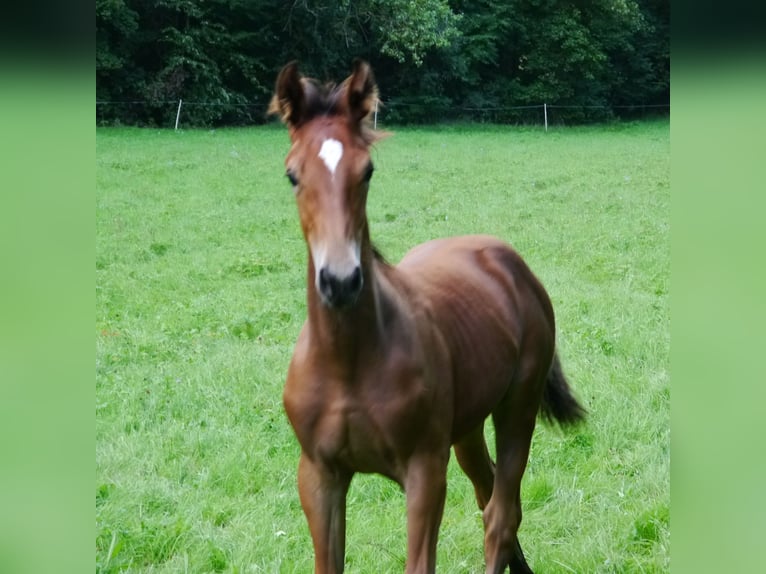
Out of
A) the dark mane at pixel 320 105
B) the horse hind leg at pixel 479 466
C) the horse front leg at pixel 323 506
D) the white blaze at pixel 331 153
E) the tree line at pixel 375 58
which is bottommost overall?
the horse hind leg at pixel 479 466

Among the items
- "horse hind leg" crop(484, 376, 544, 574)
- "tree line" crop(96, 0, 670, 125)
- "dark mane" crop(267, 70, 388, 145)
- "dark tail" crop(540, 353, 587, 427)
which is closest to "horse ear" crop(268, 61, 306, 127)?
"dark mane" crop(267, 70, 388, 145)

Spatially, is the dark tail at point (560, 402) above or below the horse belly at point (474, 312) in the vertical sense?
below

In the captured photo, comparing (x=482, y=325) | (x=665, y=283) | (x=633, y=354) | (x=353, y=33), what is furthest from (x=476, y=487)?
(x=353, y=33)

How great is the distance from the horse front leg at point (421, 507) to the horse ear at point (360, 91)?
3.65 feet

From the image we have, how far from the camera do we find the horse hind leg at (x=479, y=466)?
351 cm

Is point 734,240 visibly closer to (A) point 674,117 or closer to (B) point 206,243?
(A) point 674,117

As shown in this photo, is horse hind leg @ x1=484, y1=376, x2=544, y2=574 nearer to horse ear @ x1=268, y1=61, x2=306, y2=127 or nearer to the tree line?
horse ear @ x1=268, y1=61, x2=306, y2=127

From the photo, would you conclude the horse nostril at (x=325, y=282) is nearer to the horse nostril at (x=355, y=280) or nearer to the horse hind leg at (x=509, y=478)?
the horse nostril at (x=355, y=280)

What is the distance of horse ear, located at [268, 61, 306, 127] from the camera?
2.34 meters

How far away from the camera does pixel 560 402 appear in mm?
3766

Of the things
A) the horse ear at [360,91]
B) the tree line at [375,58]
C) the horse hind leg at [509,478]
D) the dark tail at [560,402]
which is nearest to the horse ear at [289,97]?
the horse ear at [360,91]

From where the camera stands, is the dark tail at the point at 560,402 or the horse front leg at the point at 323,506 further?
the dark tail at the point at 560,402

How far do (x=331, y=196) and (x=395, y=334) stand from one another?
1.92 feet

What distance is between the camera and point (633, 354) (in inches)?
220
